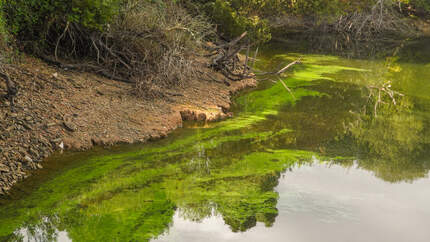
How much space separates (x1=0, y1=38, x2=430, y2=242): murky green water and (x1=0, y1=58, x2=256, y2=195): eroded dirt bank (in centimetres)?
22

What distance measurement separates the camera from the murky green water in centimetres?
422

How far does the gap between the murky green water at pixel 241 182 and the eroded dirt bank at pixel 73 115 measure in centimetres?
22

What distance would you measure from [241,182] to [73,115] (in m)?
2.27

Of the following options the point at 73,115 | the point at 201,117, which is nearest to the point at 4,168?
the point at 73,115

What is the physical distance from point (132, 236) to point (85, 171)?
1331 mm

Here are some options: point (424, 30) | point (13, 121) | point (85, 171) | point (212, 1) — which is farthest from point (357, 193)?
point (424, 30)

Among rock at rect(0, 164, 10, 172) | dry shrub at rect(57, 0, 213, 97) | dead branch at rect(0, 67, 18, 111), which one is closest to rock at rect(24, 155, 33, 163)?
rock at rect(0, 164, 10, 172)

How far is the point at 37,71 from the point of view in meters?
6.57

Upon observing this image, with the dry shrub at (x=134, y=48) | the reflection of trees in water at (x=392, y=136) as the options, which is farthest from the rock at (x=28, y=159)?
the reflection of trees in water at (x=392, y=136)

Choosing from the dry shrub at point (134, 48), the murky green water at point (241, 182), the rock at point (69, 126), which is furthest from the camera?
the dry shrub at point (134, 48)

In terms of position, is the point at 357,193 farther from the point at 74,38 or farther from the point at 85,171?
the point at 74,38

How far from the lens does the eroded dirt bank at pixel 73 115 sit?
509 centimetres

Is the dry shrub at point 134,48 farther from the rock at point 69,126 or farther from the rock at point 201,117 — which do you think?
the rock at point 69,126

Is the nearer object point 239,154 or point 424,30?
point 239,154
